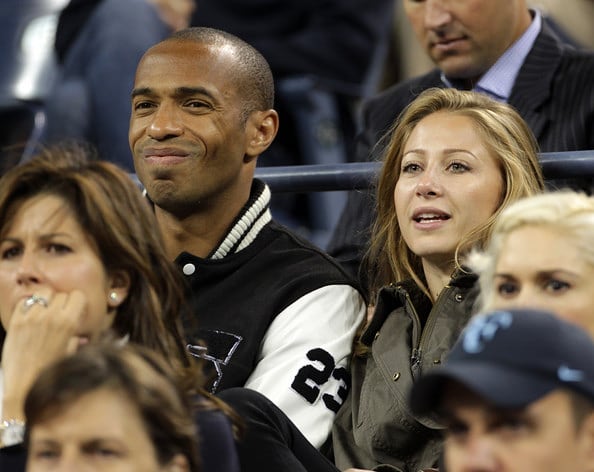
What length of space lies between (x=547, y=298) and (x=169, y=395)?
708mm

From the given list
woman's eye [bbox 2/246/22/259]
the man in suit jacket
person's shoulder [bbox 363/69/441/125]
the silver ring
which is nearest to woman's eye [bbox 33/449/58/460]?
the silver ring

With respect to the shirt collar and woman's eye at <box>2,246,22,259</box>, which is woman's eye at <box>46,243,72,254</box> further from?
the shirt collar

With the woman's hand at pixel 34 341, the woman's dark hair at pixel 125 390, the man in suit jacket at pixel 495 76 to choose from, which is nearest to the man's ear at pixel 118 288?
the woman's hand at pixel 34 341

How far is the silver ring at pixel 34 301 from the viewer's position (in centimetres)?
281

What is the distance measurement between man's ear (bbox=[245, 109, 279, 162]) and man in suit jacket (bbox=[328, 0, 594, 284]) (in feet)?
1.01

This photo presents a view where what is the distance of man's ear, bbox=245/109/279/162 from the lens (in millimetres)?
3844

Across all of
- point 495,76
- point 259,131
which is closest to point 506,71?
point 495,76

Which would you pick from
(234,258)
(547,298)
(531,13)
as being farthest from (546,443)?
(531,13)

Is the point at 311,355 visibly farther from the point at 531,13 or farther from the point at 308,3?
the point at 308,3

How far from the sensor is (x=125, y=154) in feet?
18.5

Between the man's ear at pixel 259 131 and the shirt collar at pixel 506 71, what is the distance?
658mm

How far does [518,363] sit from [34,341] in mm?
1029

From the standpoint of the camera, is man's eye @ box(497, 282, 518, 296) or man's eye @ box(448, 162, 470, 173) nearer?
man's eye @ box(497, 282, 518, 296)

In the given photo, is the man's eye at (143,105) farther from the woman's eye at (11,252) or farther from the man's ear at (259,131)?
the woman's eye at (11,252)
